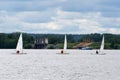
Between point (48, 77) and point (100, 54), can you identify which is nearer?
point (48, 77)

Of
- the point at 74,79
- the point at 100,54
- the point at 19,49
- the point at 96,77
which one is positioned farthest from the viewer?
the point at 100,54

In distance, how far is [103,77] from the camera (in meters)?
79.1

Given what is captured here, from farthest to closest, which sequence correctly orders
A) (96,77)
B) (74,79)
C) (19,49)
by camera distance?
(19,49), (96,77), (74,79)

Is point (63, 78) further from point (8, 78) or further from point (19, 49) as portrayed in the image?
point (19, 49)

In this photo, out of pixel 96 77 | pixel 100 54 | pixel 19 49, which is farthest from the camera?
pixel 100 54

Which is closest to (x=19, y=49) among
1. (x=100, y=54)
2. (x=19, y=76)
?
(x=100, y=54)

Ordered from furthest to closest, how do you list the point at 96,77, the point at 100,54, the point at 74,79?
1. the point at 100,54
2. the point at 96,77
3. the point at 74,79

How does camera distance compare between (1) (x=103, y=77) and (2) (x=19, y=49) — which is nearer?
(1) (x=103, y=77)

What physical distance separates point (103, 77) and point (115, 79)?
3396 mm

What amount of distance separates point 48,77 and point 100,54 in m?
118

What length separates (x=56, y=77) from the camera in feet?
255

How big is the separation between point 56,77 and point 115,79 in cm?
788

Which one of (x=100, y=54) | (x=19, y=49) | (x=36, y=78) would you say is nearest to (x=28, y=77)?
(x=36, y=78)

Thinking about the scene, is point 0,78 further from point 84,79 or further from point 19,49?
point 19,49
